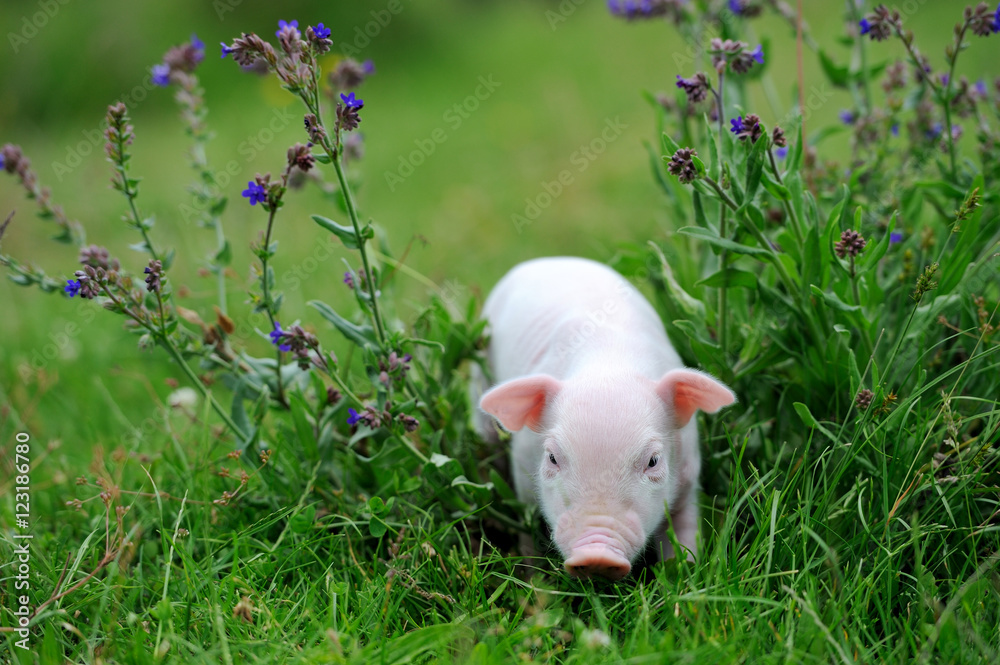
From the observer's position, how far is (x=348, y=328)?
7.47 ft

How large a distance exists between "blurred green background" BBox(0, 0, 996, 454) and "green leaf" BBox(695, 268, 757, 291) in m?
0.76

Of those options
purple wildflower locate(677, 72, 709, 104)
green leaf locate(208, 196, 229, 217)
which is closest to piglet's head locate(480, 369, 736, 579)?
purple wildflower locate(677, 72, 709, 104)

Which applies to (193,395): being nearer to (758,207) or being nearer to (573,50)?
(758,207)

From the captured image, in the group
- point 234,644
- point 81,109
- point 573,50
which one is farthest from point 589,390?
point 81,109

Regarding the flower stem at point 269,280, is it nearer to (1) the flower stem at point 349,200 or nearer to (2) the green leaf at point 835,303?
(1) the flower stem at point 349,200

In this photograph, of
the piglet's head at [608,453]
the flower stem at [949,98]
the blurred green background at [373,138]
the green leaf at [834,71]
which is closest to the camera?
the piglet's head at [608,453]

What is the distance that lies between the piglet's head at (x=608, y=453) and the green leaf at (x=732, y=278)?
314 mm

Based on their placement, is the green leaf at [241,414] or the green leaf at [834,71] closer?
the green leaf at [241,414]

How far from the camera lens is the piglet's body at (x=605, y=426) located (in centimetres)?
204

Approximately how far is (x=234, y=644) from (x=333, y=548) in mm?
461

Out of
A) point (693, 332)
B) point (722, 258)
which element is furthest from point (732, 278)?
point (693, 332)

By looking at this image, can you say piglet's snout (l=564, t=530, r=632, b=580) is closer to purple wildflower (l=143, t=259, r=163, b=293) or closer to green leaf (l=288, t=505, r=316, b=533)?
green leaf (l=288, t=505, r=316, b=533)

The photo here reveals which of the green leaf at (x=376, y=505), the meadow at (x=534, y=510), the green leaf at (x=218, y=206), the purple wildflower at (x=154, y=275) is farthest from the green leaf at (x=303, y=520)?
the green leaf at (x=218, y=206)

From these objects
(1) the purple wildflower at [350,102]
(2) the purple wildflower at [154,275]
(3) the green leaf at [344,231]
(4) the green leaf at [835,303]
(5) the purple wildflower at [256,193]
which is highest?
(1) the purple wildflower at [350,102]
